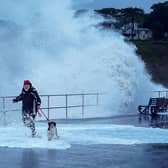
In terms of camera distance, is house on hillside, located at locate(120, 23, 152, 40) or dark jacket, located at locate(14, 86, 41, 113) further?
house on hillside, located at locate(120, 23, 152, 40)

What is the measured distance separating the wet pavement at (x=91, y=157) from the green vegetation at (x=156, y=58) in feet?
146

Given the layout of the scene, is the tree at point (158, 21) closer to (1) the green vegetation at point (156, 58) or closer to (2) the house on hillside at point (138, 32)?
(2) the house on hillside at point (138, 32)

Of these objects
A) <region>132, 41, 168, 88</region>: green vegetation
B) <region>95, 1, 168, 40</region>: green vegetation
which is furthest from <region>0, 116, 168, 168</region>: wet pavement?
<region>95, 1, 168, 40</region>: green vegetation

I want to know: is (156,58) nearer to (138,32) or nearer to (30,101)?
(138,32)

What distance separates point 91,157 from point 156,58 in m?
61.3

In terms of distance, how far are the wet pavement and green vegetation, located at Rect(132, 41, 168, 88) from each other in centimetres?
4460

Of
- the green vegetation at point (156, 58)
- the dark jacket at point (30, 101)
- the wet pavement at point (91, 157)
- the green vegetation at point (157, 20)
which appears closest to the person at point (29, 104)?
the dark jacket at point (30, 101)

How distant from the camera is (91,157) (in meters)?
11.8

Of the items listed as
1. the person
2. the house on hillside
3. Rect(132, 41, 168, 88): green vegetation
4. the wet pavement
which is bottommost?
the wet pavement

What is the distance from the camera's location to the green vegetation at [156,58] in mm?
61750

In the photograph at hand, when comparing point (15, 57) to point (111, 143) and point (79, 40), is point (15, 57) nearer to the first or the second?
point (79, 40)

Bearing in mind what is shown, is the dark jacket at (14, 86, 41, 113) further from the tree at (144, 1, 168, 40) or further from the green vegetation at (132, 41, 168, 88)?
the tree at (144, 1, 168, 40)

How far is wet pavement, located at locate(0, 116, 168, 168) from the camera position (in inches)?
429

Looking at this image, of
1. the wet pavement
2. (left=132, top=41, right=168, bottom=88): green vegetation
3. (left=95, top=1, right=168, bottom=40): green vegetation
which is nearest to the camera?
the wet pavement
